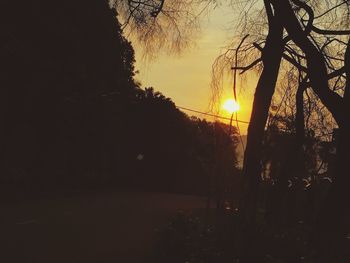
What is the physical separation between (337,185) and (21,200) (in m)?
19.3

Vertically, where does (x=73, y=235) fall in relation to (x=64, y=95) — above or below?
below

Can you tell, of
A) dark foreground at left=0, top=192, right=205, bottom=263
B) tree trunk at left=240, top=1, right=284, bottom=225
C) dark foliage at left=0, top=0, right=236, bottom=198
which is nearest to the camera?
dark foreground at left=0, top=192, right=205, bottom=263

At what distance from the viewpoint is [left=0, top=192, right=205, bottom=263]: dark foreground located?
11289 millimetres

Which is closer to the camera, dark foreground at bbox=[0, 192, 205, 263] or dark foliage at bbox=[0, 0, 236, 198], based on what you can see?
dark foreground at bbox=[0, 192, 205, 263]

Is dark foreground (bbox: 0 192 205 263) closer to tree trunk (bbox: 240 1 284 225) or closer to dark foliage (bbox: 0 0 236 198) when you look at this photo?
tree trunk (bbox: 240 1 284 225)

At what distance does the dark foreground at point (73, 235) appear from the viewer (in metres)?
11.3

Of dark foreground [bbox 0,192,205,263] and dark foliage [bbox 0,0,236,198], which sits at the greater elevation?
dark foliage [bbox 0,0,236,198]

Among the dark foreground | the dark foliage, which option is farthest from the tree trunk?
the dark foliage

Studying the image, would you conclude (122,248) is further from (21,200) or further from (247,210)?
(21,200)

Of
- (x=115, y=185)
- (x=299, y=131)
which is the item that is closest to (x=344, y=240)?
(x=299, y=131)

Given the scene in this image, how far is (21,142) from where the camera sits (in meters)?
33.0

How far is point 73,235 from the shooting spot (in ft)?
48.0

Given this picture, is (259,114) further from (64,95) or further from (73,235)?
(64,95)

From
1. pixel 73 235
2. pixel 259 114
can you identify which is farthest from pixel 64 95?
pixel 259 114
